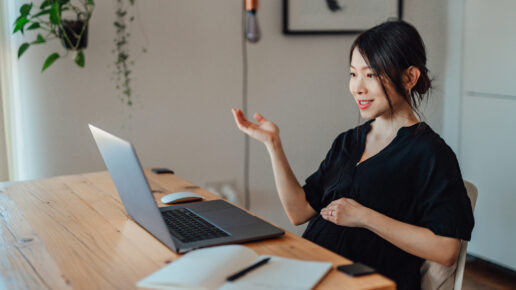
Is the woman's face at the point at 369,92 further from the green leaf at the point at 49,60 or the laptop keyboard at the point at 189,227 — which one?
the green leaf at the point at 49,60

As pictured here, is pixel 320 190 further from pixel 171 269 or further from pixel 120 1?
pixel 120 1

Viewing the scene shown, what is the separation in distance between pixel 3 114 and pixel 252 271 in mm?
1595

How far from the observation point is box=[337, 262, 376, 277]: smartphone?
Result: 3.67 ft

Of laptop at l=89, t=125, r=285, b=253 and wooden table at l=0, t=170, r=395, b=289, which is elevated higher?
laptop at l=89, t=125, r=285, b=253

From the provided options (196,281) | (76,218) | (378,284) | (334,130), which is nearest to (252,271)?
(196,281)

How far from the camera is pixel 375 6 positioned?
9.78ft

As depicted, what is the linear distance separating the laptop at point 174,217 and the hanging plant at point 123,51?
1039 mm

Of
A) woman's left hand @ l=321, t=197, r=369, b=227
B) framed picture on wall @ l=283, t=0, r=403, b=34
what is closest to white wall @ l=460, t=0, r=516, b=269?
framed picture on wall @ l=283, t=0, r=403, b=34

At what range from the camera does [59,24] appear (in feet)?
7.18

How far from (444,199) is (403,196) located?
14cm

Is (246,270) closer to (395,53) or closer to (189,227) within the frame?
(189,227)

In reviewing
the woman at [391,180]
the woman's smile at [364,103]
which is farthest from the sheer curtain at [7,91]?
the woman's smile at [364,103]

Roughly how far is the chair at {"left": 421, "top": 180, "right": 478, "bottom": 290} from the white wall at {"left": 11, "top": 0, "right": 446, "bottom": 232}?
1.39 metres

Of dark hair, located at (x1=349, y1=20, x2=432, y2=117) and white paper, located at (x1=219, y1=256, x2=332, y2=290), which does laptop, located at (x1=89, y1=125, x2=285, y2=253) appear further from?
dark hair, located at (x1=349, y1=20, x2=432, y2=117)
